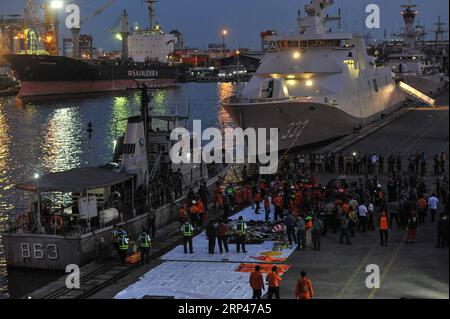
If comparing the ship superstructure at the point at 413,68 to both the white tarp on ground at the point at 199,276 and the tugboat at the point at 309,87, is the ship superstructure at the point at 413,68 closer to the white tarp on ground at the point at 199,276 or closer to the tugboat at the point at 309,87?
the tugboat at the point at 309,87

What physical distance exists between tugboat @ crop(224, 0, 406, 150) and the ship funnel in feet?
50.9

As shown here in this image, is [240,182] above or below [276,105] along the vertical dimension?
below

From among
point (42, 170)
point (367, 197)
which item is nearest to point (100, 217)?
point (367, 197)

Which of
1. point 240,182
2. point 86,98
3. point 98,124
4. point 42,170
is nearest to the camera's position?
point 240,182

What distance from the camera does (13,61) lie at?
416 feet

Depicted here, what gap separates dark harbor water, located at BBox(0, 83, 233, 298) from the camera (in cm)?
2333

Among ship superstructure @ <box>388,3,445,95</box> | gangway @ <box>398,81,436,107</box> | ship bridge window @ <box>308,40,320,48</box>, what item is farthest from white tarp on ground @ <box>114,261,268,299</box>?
ship superstructure @ <box>388,3,445,95</box>

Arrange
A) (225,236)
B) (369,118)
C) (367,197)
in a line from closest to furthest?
1. (225,236)
2. (367,197)
3. (369,118)

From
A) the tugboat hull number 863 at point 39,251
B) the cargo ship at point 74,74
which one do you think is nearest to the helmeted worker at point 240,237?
the tugboat hull number 863 at point 39,251

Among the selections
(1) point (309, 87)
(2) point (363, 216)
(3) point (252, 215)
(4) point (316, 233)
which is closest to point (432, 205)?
(2) point (363, 216)

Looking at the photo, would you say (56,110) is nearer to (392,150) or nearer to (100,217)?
(392,150)

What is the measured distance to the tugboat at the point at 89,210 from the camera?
757 inches

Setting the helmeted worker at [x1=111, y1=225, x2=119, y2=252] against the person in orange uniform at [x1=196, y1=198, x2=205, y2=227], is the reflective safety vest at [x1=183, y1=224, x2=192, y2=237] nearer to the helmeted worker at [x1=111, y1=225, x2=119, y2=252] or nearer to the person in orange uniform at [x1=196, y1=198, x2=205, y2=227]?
the helmeted worker at [x1=111, y1=225, x2=119, y2=252]
